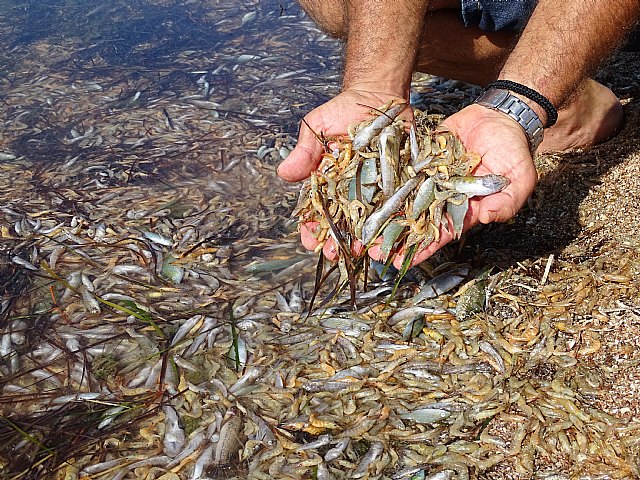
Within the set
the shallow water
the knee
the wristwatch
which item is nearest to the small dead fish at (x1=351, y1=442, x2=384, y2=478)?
the shallow water

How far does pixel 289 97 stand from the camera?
16.5 feet

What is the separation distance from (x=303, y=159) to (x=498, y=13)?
4.43ft

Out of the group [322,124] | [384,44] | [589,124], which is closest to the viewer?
[322,124]

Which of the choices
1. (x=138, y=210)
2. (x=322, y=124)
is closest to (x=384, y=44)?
(x=322, y=124)

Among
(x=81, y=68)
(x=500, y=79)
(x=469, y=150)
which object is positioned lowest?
(x=81, y=68)

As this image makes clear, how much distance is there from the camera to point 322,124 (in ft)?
8.96

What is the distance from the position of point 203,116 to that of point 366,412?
2994 millimetres

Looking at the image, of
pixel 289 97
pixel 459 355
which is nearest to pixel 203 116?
pixel 289 97

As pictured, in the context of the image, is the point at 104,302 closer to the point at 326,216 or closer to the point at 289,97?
the point at 326,216

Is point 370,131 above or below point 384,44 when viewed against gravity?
below

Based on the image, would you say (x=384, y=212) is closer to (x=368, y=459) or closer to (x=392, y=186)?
(x=392, y=186)

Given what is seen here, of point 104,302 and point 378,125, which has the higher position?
point 378,125

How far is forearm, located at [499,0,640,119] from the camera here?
2568 millimetres

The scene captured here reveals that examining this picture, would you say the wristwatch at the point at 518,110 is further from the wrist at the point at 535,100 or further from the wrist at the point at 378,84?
the wrist at the point at 378,84
